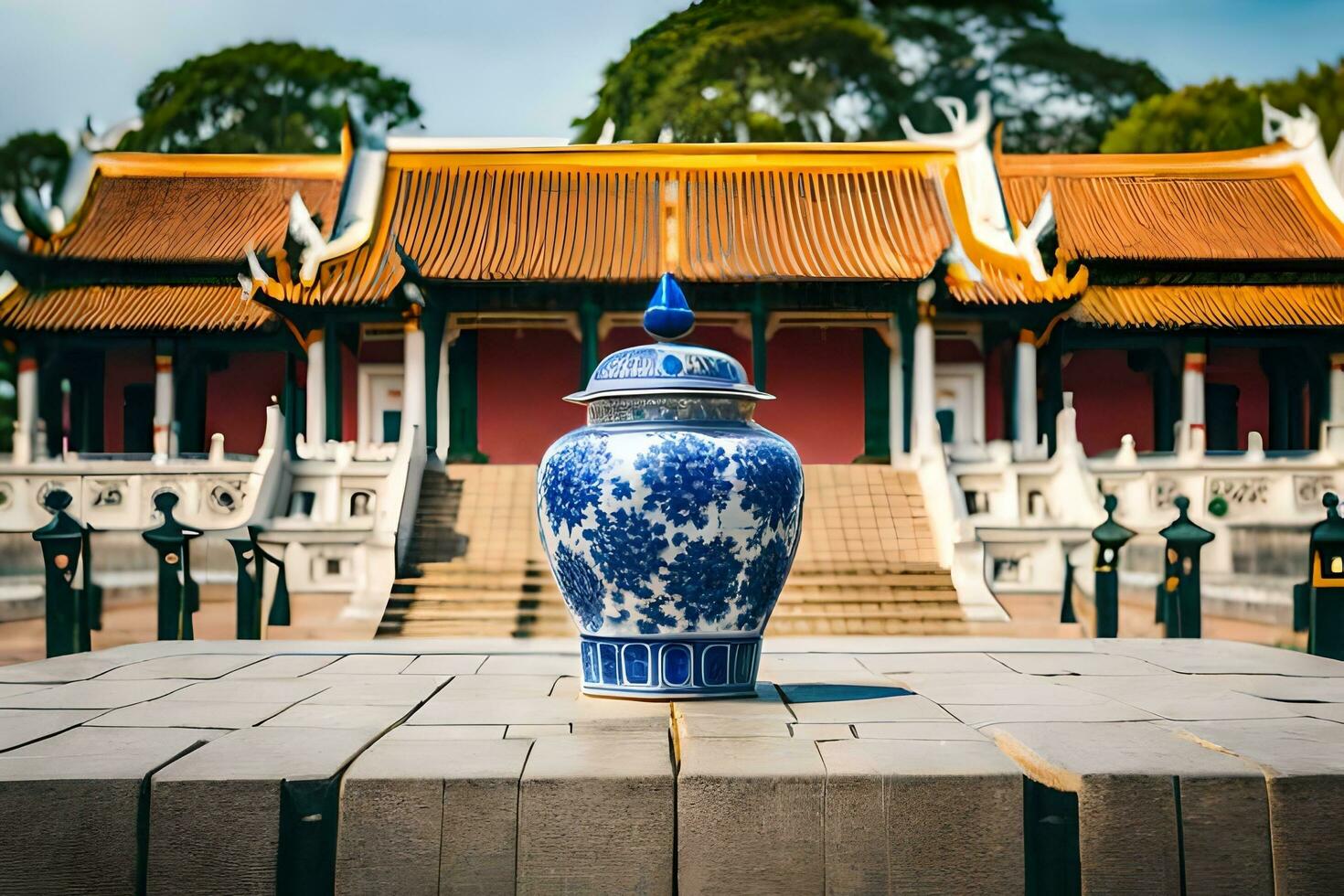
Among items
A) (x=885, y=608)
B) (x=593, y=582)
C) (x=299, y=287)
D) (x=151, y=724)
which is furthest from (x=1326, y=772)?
(x=299, y=287)

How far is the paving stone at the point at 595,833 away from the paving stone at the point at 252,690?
1.44m

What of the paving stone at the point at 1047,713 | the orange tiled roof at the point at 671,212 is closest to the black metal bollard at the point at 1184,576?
the paving stone at the point at 1047,713

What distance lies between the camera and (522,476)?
1341 cm

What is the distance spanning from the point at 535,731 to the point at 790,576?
316 inches

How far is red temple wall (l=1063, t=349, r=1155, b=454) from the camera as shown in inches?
732

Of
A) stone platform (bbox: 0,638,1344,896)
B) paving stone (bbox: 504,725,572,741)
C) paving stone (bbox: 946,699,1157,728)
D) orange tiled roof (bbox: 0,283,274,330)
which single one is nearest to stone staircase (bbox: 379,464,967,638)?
orange tiled roof (bbox: 0,283,274,330)

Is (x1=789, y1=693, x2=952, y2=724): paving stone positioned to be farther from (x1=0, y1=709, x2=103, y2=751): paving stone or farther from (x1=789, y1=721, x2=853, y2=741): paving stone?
(x1=0, y1=709, x2=103, y2=751): paving stone

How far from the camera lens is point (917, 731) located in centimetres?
337

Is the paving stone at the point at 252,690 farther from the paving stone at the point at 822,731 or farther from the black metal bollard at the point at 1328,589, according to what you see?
the black metal bollard at the point at 1328,589

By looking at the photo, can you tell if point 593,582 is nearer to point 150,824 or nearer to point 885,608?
point 150,824

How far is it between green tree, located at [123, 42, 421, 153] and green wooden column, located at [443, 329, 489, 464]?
1369 centimetres

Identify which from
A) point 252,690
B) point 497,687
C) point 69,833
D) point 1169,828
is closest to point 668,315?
point 497,687

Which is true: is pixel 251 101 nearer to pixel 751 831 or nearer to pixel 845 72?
pixel 845 72

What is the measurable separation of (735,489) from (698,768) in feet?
3.73
